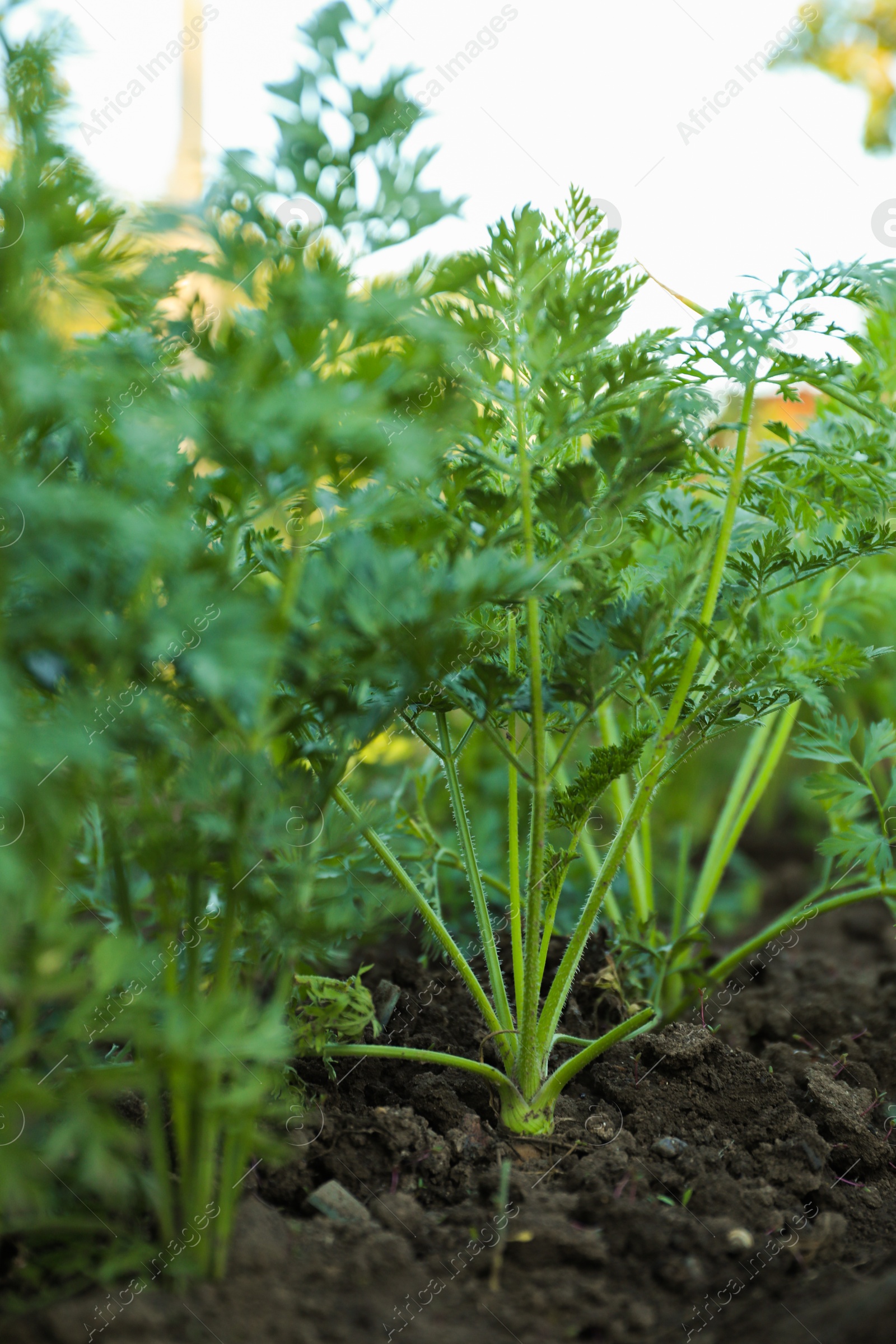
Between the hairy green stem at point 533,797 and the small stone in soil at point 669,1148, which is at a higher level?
the hairy green stem at point 533,797

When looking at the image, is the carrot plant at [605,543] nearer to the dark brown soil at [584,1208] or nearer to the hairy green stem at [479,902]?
the hairy green stem at [479,902]

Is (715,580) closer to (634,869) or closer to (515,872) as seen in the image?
(515,872)

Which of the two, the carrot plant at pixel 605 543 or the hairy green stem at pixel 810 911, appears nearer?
the carrot plant at pixel 605 543

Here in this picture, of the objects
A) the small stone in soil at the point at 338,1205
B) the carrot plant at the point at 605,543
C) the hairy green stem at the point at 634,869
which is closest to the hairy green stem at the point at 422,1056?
the carrot plant at the point at 605,543

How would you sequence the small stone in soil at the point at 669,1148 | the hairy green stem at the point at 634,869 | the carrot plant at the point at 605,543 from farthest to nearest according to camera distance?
the hairy green stem at the point at 634,869, the small stone in soil at the point at 669,1148, the carrot plant at the point at 605,543

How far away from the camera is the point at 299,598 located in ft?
3.59

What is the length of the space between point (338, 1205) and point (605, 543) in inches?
38.8

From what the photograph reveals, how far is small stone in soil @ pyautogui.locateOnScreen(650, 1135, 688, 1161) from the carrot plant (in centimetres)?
17

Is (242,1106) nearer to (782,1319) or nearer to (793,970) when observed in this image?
(782,1319)

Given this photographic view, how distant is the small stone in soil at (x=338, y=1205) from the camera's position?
1280mm

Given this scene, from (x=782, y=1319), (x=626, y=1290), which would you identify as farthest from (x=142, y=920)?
(x=782, y=1319)

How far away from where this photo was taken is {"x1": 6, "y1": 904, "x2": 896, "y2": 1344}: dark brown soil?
1061 mm

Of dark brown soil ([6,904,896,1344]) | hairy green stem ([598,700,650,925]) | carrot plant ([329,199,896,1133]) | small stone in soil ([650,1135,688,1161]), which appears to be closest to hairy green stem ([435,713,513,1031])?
carrot plant ([329,199,896,1133])

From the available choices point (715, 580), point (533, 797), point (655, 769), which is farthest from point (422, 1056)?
point (715, 580)
